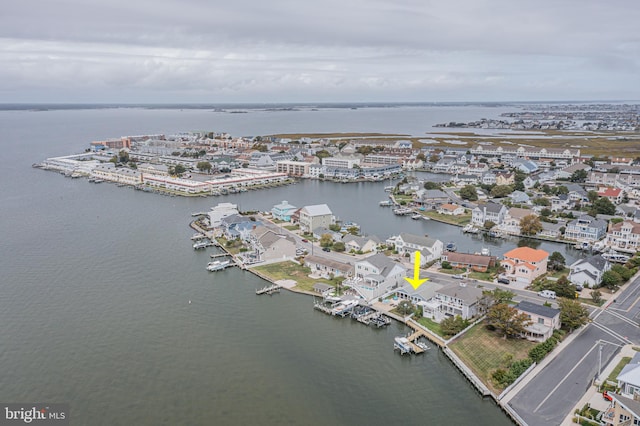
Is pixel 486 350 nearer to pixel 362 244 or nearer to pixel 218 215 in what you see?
pixel 362 244

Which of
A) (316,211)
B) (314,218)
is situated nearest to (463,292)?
(314,218)

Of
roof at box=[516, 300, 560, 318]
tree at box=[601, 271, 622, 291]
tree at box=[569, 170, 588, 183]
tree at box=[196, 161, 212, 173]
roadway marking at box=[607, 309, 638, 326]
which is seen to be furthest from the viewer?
tree at box=[196, 161, 212, 173]

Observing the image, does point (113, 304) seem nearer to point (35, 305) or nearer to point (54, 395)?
point (35, 305)

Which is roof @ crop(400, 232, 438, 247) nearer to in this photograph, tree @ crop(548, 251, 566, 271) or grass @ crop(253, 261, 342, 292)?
grass @ crop(253, 261, 342, 292)

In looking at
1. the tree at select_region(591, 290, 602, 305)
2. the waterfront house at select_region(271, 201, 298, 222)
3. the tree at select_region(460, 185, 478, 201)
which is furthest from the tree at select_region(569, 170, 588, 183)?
the tree at select_region(591, 290, 602, 305)

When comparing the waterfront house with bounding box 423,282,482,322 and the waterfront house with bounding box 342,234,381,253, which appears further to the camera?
the waterfront house with bounding box 342,234,381,253

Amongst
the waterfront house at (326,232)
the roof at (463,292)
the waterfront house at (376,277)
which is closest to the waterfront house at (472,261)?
the waterfront house at (376,277)

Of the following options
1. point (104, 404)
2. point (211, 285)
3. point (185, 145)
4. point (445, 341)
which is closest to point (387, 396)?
point (445, 341)
